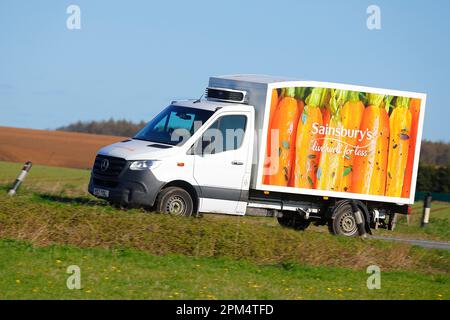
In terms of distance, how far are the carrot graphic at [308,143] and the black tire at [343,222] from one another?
0.86 meters

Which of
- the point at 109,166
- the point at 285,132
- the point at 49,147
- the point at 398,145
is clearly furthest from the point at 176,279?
the point at 49,147

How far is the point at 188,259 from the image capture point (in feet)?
44.2

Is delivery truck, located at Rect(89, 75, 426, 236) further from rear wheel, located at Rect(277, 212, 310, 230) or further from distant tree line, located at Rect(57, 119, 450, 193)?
distant tree line, located at Rect(57, 119, 450, 193)

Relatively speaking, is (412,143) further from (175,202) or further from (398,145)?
(175,202)

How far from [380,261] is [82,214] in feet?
15.5

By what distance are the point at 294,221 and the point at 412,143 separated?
2.97 meters

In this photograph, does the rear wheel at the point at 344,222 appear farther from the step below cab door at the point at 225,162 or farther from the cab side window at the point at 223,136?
the cab side window at the point at 223,136

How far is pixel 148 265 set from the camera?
498 inches

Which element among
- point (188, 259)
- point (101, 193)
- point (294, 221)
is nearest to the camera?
point (188, 259)

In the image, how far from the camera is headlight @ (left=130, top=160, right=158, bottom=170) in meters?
17.1

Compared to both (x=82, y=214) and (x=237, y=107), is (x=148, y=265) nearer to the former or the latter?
(x=82, y=214)

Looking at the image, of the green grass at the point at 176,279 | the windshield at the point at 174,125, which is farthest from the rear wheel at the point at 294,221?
the green grass at the point at 176,279
